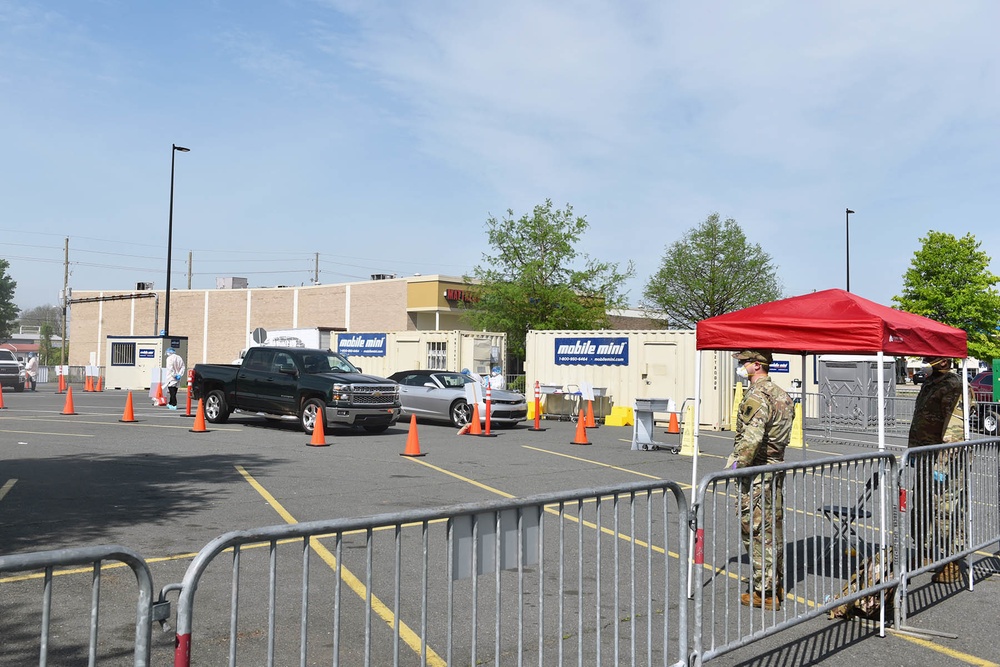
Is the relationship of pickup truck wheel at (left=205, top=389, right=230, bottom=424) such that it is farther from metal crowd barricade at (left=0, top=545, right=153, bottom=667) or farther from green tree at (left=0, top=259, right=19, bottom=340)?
green tree at (left=0, top=259, right=19, bottom=340)

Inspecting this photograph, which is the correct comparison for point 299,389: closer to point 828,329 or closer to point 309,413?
point 309,413

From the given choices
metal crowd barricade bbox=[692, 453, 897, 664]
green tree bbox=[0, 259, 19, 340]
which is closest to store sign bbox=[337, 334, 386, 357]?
metal crowd barricade bbox=[692, 453, 897, 664]

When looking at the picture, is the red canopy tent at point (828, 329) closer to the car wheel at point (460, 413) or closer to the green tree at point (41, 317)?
the car wheel at point (460, 413)

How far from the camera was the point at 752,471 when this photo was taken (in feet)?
17.6

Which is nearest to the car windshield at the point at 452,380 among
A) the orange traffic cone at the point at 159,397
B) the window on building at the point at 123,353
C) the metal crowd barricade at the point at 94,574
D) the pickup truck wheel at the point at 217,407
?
the pickup truck wheel at the point at 217,407

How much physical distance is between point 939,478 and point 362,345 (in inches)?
1045

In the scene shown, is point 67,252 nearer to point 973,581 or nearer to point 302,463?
point 302,463

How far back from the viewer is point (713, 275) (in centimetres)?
5438

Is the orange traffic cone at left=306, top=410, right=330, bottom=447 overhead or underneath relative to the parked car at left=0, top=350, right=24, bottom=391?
underneath

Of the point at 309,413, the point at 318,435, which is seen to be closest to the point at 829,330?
the point at 318,435

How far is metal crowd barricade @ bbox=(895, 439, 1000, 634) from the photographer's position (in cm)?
667

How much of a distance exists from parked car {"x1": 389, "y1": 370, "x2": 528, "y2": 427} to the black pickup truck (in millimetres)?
2307

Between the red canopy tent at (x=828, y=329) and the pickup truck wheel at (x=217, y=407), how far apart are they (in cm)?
1452

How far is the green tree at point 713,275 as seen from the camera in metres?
53.7
